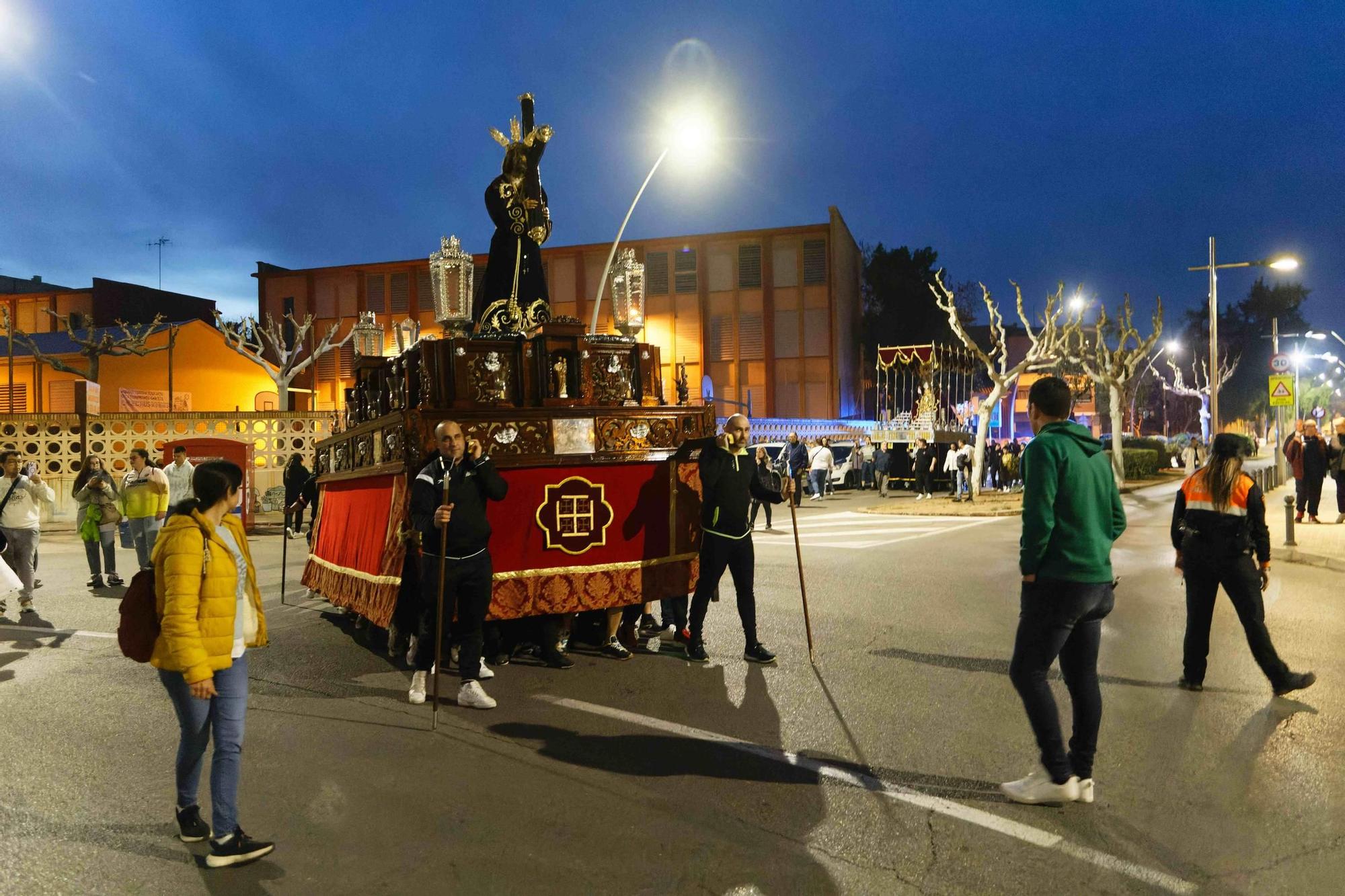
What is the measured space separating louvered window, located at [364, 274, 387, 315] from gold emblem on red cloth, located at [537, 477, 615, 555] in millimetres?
48972

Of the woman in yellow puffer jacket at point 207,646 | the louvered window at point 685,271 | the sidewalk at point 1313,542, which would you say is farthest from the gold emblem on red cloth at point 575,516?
the louvered window at point 685,271

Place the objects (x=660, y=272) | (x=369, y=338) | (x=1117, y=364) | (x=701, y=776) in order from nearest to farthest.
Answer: (x=701, y=776) < (x=369, y=338) < (x=1117, y=364) < (x=660, y=272)

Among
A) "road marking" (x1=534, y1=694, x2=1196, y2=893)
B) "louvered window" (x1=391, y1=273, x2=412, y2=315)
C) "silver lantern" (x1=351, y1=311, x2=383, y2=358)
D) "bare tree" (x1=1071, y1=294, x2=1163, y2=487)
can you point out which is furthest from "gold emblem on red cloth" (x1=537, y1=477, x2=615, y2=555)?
"louvered window" (x1=391, y1=273, x2=412, y2=315)

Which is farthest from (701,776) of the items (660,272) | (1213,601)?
(660,272)

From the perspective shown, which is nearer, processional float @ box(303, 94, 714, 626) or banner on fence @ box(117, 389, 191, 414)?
processional float @ box(303, 94, 714, 626)

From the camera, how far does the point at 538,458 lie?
23.5 feet

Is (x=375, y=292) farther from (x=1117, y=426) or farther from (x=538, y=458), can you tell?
(x=538, y=458)

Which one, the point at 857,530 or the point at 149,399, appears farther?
the point at 149,399

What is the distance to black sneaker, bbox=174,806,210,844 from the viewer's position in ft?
12.9

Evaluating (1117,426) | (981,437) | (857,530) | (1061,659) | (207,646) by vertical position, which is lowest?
(857,530)

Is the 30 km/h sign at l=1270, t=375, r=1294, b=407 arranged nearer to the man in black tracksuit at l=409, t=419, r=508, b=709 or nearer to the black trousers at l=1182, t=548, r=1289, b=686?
the black trousers at l=1182, t=548, r=1289, b=686

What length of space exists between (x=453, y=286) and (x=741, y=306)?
42.4 m

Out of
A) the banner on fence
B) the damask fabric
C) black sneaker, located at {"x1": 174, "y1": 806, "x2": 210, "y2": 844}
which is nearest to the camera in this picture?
black sneaker, located at {"x1": 174, "y1": 806, "x2": 210, "y2": 844}

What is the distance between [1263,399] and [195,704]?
3348 inches
